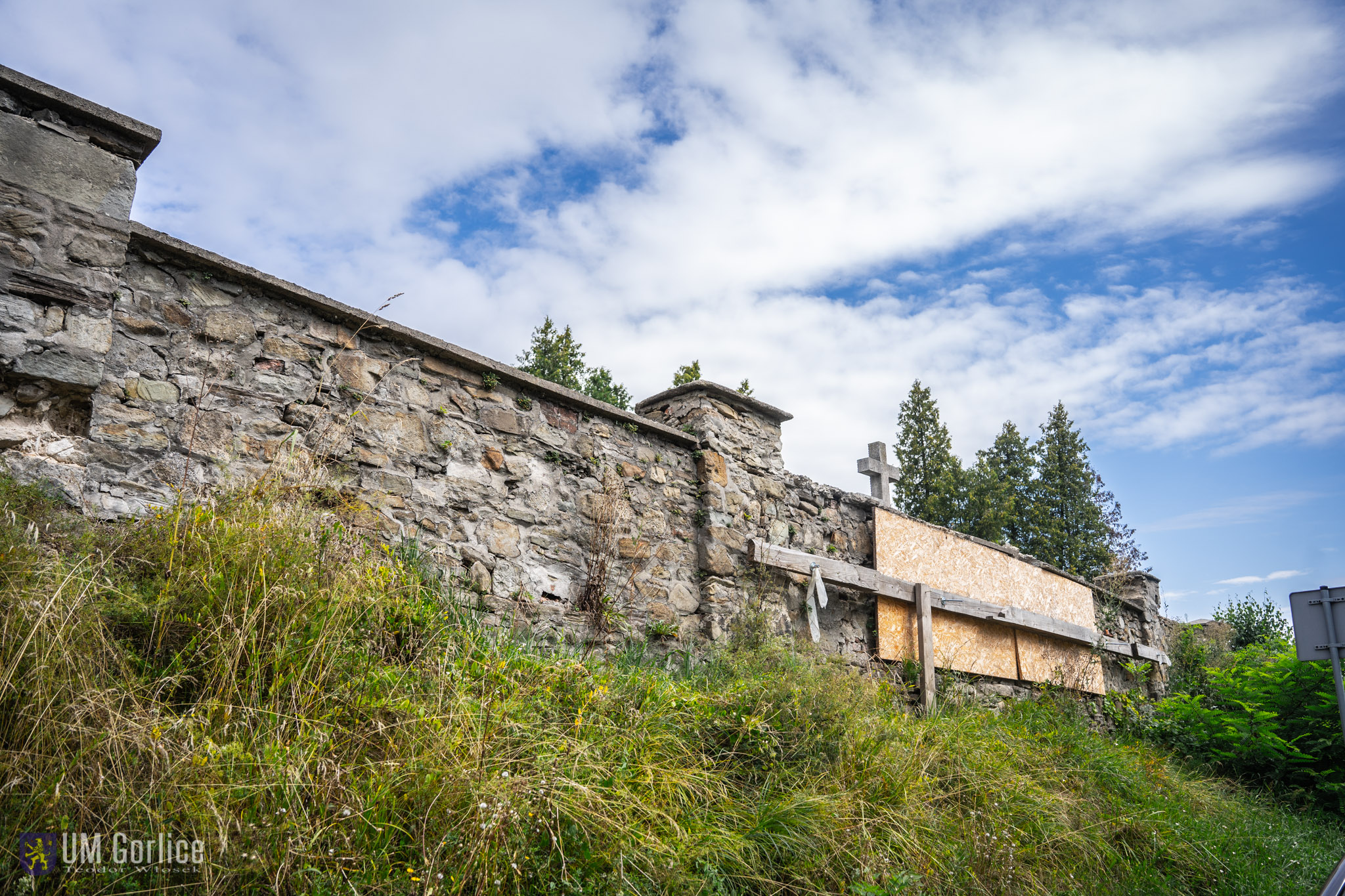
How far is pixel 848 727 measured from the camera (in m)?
4.64

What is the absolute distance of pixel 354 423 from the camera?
15.6 feet

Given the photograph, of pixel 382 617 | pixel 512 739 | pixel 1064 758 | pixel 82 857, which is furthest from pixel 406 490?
pixel 1064 758

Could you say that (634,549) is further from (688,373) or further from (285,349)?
(688,373)

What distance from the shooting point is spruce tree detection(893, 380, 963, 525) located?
21141 millimetres

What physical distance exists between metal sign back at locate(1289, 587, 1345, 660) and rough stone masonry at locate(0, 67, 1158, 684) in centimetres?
316

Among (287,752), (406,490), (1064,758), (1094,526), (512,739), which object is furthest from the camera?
(1094,526)

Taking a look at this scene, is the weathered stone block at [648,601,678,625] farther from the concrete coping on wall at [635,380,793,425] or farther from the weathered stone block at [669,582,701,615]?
the concrete coping on wall at [635,380,793,425]

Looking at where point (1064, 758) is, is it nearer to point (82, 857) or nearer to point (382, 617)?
point (382, 617)

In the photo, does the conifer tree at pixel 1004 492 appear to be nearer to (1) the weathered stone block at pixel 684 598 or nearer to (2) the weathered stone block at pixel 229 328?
(1) the weathered stone block at pixel 684 598

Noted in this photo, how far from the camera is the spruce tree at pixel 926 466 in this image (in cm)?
2114

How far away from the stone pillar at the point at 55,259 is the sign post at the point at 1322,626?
7729mm

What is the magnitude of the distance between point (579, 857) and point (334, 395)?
116 inches

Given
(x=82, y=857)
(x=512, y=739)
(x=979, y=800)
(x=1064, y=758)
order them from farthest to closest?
(x=1064, y=758), (x=979, y=800), (x=512, y=739), (x=82, y=857)

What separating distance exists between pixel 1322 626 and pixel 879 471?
3.74 meters
